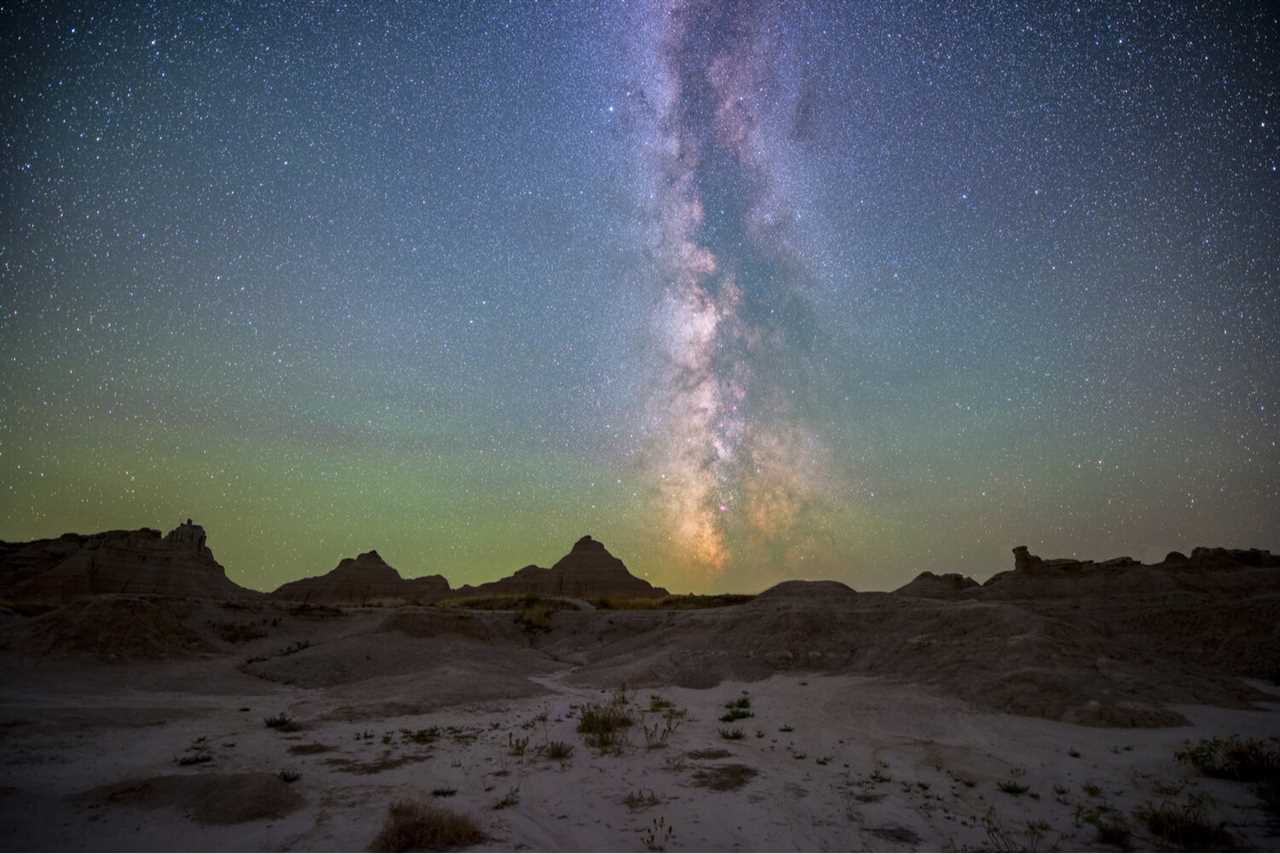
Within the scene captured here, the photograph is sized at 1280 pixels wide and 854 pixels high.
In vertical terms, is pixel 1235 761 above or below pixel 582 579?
below

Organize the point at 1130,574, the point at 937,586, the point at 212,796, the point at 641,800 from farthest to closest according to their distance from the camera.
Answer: the point at 937,586 < the point at 1130,574 < the point at 641,800 < the point at 212,796

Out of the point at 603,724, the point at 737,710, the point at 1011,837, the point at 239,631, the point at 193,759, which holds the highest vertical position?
the point at 239,631

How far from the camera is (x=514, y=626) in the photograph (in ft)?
113

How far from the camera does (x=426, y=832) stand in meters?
7.50

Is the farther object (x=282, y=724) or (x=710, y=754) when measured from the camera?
(x=282, y=724)

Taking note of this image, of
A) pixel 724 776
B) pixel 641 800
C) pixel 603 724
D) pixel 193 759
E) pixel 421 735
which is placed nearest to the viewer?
pixel 641 800

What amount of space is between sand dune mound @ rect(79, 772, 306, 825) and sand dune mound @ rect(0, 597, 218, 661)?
703 inches

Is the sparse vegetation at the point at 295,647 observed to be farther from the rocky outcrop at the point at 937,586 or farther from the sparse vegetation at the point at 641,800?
the rocky outcrop at the point at 937,586

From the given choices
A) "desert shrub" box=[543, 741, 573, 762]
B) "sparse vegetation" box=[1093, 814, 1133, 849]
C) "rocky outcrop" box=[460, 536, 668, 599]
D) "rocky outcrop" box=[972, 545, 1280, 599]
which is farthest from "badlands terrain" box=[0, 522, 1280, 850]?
"rocky outcrop" box=[460, 536, 668, 599]

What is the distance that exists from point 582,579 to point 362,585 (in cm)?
3314

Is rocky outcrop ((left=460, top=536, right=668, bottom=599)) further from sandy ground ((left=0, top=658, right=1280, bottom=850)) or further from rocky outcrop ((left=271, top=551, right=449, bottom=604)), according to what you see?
sandy ground ((left=0, top=658, right=1280, bottom=850))

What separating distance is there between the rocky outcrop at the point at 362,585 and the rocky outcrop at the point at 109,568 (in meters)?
19.3

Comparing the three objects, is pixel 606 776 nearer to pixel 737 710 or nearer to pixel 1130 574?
pixel 737 710

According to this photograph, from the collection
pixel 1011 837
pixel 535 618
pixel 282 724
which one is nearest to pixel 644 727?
pixel 1011 837
